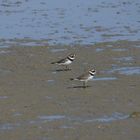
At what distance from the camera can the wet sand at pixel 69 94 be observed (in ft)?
43.5

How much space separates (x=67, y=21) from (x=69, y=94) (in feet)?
51.2

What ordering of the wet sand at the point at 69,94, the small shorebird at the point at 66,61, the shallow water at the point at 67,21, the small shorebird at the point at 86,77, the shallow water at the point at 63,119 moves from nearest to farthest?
the wet sand at the point at 69,94
the shallow water at the point at 63,119
the small shorebird at the point at 86,77
the small shorebird at the point at 66,61
the shallow water at the point at 67,21

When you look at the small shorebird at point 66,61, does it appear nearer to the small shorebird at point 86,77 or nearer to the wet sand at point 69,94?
the wet sand at point 69,94

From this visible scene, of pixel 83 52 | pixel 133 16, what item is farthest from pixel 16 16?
pixel 83 52

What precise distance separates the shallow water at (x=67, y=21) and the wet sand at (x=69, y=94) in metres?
2.00

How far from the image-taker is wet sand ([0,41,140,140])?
43.5ft

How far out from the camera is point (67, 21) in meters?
32.2

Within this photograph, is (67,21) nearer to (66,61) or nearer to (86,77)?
(66,61)

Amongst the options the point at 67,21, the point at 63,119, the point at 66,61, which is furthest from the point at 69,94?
the point at 67,21

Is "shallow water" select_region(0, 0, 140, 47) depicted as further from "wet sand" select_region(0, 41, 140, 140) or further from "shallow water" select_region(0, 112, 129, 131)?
"shallow water" select_region(0, 112, 129, 131)

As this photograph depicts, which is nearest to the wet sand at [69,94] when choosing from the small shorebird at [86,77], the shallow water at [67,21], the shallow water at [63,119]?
the shallow water at [63,119]

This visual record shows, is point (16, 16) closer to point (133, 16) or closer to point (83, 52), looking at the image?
point (133, 16)

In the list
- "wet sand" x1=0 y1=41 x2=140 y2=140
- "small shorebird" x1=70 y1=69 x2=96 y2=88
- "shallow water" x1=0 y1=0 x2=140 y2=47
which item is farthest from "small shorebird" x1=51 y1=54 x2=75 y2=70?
"shallow water" x1=0 y1=0 x2=140 y2=47

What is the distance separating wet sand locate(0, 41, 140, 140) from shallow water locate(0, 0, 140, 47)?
2.00 meters
